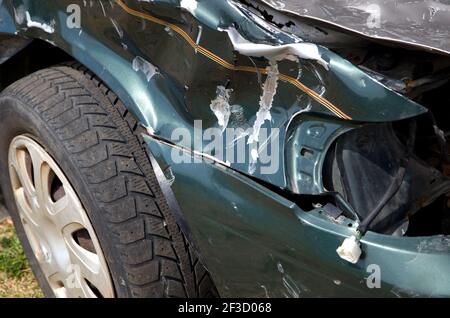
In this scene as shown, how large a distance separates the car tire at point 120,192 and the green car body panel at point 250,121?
0.15 metres

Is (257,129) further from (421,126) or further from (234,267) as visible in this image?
(421,126)

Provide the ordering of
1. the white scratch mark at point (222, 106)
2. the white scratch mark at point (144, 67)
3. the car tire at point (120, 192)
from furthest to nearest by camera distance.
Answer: the car tire at point (120, 192), the white scratch mark at point (144, 67), the white scratch mark at point (222, 106)

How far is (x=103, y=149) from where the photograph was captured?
2277 mm

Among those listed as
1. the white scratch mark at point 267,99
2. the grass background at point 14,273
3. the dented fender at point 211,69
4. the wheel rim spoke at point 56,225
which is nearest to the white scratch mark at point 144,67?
the dented fender at point 211,69

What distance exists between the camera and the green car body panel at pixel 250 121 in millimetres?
1756

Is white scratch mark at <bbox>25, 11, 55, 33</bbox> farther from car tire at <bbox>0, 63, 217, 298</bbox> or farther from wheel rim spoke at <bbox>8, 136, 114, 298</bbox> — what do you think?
wheel rim spoke at <bbox>8, 136, 114, 298</bbox>

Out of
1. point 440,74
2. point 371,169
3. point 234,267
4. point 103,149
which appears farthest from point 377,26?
point 103,149

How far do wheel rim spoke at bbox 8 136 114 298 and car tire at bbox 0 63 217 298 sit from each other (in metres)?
0.06

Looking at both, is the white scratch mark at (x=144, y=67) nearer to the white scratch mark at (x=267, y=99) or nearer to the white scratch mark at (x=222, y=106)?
the white scratch mark at (x=222, y=106)

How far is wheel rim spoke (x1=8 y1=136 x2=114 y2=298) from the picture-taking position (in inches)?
94.7

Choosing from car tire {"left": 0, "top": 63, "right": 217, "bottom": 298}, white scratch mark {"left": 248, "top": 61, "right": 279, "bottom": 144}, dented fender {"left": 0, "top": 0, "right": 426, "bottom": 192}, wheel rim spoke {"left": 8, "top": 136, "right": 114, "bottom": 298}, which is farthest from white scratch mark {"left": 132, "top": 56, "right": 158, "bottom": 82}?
wheel rim spoke {"left": 8, "top": 136, "right": 114, "bottom": 298}

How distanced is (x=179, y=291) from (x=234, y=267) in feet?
0.99
